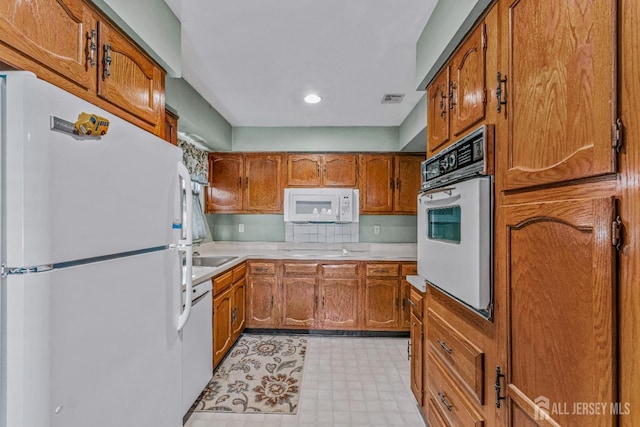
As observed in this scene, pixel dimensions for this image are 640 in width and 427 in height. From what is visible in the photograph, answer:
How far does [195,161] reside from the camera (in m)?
3.54

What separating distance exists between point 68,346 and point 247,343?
2.71 meters

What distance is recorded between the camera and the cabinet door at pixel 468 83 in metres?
1.26

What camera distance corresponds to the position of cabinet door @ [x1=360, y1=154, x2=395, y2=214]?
3.92 metres

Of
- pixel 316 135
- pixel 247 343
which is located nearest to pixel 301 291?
pixel 247 343

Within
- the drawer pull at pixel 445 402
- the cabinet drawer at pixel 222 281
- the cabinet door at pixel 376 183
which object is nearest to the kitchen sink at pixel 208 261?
the cabinet drawer at pixel 222 281

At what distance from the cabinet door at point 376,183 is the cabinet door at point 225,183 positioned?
150cm

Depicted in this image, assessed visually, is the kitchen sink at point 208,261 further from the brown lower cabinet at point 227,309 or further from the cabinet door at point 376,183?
the cabinet door at point 376,183

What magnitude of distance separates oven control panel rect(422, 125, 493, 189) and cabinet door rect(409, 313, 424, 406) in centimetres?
96

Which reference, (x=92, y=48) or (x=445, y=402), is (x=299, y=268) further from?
(x=92, y=48)

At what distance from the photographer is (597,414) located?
70cm

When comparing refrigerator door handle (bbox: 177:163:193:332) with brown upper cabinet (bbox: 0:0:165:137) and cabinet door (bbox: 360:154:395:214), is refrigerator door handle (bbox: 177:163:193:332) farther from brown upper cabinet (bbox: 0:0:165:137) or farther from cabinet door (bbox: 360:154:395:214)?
cabinet door (bbox: 360:154:395:214)

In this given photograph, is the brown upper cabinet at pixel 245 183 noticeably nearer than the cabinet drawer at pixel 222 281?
No

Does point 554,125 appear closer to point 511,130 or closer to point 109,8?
point 511,130

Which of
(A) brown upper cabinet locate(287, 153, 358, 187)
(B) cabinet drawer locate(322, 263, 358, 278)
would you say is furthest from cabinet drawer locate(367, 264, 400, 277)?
(A) brown upper cabinet locate(287, 153, 358, 187)
